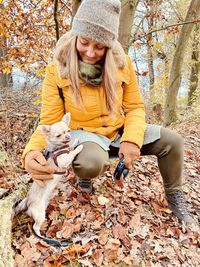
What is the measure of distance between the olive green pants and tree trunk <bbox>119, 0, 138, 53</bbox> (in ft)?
6.61

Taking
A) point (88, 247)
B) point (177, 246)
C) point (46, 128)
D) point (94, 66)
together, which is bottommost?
point (177, 246)

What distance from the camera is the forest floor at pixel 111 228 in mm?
2570

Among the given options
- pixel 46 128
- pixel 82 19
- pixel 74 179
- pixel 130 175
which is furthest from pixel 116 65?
pixel 130 175

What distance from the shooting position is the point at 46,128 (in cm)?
254

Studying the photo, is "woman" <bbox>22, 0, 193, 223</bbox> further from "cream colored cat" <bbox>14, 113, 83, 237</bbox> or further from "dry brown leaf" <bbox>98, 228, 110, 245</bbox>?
"dry brown leaf" <bbox>98, 228, 110, 245</bbox>

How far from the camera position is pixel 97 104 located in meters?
2.98

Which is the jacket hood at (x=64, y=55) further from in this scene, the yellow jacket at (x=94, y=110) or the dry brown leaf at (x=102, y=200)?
the dry brown leaf at (x=102, y=200)

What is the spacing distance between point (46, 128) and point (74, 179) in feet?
3.90

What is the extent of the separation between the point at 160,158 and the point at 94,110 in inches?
33.5

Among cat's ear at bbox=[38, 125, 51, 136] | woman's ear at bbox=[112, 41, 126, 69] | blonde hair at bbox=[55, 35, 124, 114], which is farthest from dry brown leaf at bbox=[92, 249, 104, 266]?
woman's ear at bbox=[112, 41, 126, 69]

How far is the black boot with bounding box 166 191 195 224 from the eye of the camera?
3.37 metres


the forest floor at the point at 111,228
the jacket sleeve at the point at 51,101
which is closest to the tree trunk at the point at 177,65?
the forest floor at the point at 111,228

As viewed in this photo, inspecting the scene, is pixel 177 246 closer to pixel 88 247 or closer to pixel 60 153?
pixel 88 247

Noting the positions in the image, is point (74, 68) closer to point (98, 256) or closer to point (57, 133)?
point (57, 133)
